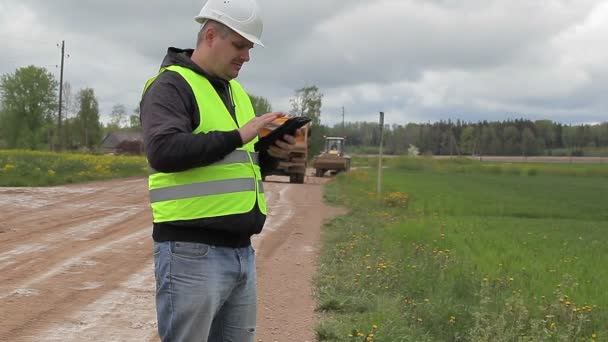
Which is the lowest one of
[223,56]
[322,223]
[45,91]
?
[322,223]

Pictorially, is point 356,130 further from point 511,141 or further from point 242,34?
point 242,34

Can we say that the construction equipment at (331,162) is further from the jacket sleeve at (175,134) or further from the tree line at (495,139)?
the tree line at (495,139)

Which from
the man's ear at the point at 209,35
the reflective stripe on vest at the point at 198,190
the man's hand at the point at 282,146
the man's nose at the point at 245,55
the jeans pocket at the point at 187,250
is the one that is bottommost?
the jeans pocket at the point at 187,250

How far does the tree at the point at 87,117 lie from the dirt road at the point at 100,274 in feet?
204

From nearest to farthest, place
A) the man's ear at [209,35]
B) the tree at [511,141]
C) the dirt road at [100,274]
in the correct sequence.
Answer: the man's ear at [209,35], the dirt road at [100,274], the tree at [511,141]

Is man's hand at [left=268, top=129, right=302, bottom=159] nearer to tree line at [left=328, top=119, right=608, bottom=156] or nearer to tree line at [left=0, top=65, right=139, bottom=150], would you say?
tree line at [left=0, top=65, right=139, bottom=150]

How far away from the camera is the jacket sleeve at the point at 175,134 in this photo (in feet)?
8.02

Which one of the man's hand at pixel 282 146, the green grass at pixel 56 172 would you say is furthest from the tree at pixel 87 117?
the man's hand at pixel 282 146

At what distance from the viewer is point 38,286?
7.12m

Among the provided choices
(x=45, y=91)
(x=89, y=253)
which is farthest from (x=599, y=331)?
(x=45, y=91)

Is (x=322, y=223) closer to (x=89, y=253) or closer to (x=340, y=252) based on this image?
(x=340, y=252)

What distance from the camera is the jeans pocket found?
2.60 m

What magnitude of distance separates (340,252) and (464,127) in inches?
5576

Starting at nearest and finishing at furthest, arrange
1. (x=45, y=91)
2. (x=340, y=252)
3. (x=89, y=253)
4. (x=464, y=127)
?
1. (x=89, y=253)
2. (x=340, y=252)
3. (x=45, y=91)
4. (x=464, y=127)
